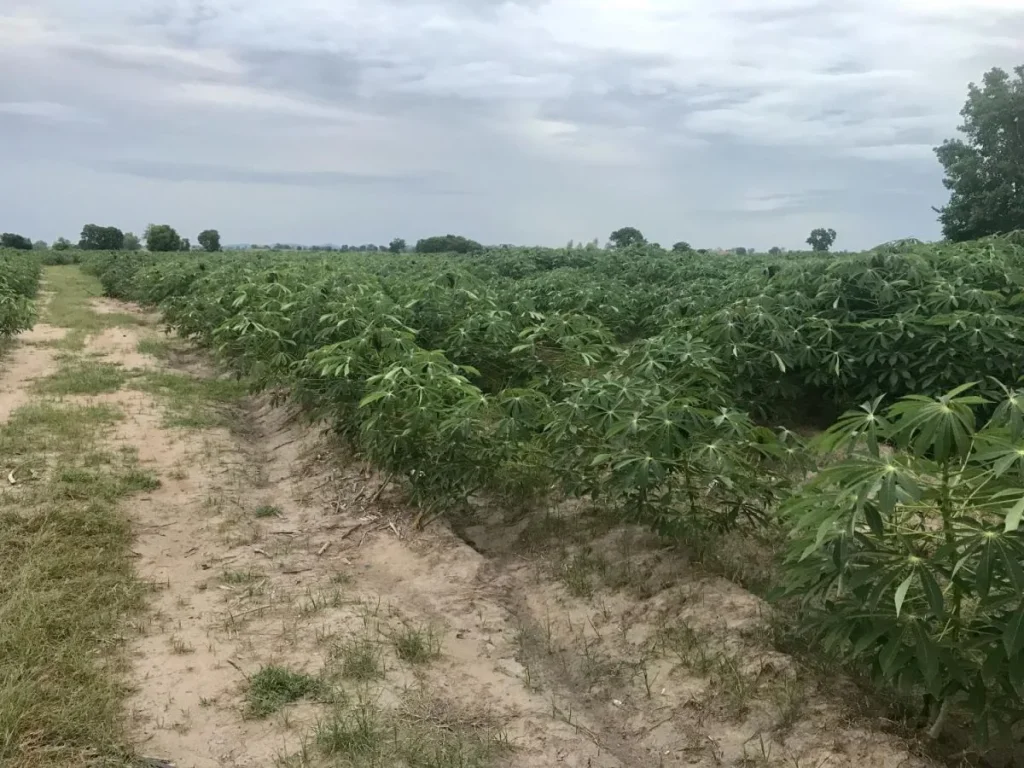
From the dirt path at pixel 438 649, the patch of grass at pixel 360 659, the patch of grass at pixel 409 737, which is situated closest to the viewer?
the patch of grass at pixel 409 737

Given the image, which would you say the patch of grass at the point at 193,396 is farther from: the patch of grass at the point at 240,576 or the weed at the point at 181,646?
the weed at the point at 181,646

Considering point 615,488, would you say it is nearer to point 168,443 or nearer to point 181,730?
point 181,730

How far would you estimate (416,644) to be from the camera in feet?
10.9

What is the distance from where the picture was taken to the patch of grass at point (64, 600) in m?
2.59

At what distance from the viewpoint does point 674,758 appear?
2.73 meters

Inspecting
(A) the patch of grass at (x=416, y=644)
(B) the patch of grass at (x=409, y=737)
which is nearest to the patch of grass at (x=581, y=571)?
(A) the patch of grass at (x=416, y=644)

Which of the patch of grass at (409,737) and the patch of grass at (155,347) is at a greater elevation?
the patch of grass at (155,347)

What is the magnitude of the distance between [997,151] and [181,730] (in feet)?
82.7

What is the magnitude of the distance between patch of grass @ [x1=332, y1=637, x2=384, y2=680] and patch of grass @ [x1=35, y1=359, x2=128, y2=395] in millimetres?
6284

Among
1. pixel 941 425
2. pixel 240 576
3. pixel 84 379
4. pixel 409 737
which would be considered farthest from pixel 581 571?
pixel 84 379

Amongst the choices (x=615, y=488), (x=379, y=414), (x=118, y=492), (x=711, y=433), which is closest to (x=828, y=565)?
(x=711, y=433)

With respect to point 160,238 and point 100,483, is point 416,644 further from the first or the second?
→ point 160,238

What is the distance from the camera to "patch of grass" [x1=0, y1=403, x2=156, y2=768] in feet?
8.51

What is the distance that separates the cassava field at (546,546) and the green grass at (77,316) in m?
6.40
